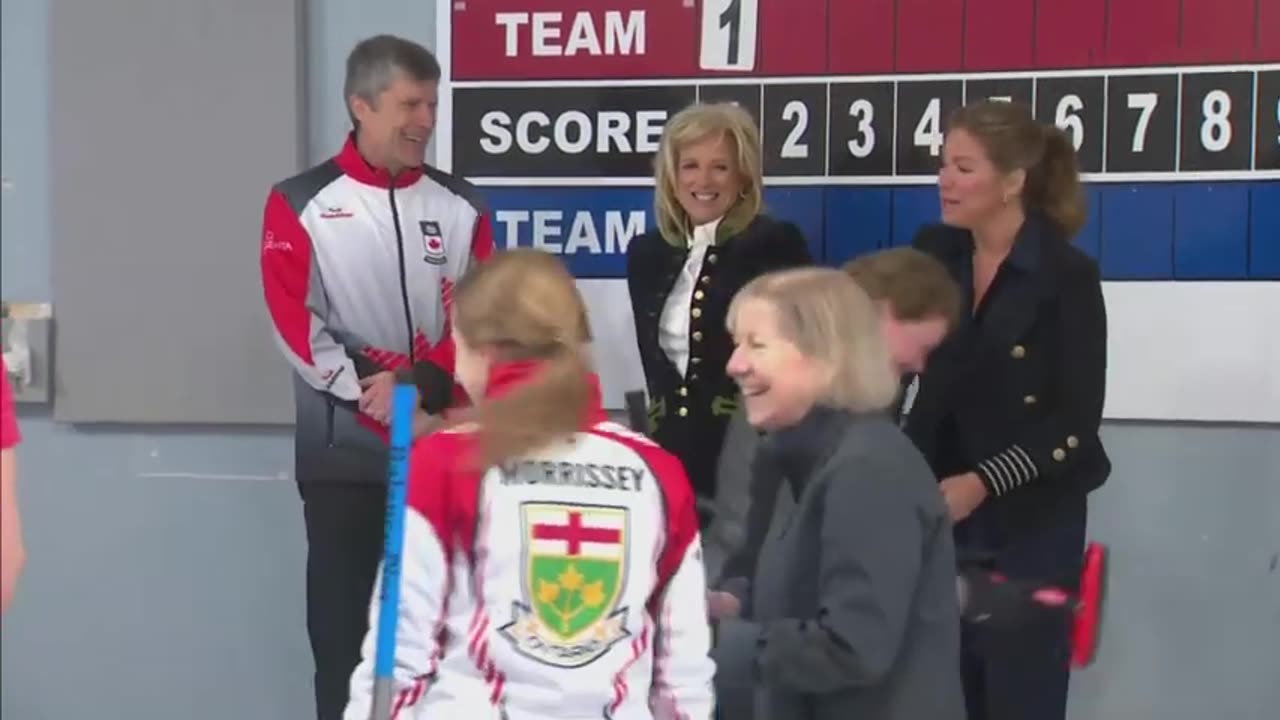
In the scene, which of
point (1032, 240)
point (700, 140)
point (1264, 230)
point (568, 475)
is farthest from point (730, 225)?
point (568, 475)

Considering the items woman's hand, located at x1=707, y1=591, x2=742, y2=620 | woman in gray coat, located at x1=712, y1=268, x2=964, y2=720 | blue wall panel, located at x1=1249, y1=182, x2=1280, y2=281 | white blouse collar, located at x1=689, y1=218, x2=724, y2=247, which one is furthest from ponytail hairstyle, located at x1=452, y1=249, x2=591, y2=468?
blue wall panel, located at x1=1249, y1=182, x2=1280, y2=281

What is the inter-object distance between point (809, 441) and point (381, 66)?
48.4 inches

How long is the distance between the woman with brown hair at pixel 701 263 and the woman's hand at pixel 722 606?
0.65 m

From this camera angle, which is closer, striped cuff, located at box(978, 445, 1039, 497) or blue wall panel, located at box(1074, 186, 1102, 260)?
striped cuff, located at box(978, 445, 1039, 497)

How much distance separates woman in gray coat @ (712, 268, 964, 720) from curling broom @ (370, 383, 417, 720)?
41 cm

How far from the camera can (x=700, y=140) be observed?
2680mm

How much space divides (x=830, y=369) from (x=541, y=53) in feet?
4.75

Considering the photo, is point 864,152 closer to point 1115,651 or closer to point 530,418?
point 1115,651

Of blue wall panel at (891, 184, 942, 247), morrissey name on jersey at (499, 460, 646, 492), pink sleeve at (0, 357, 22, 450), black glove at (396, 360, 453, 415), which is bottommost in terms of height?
morrissey name on jersey at (499, 460, 646, 492)

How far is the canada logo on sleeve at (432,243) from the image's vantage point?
2.76 metres

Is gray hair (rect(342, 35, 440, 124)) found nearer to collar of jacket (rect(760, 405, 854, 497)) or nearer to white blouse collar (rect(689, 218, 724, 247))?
white blouse collar (rect(689, 218, 724, 247))

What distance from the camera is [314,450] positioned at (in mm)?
2799

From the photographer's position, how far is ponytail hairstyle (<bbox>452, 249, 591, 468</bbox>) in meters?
1.66

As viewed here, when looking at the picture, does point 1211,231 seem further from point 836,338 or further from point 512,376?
point 512,376
